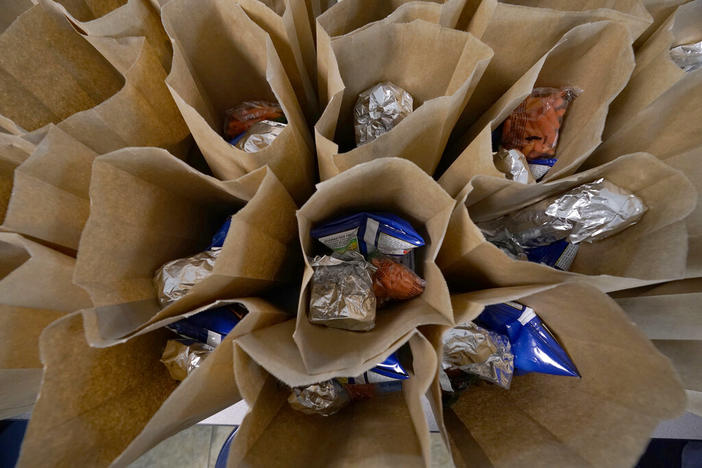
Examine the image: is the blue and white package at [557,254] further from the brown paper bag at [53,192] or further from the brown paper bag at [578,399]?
the brown paper bag at [53,192]

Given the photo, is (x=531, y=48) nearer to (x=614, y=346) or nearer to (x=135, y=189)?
(x=614, y=346)

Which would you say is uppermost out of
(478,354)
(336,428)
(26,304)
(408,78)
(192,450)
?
(408,78)

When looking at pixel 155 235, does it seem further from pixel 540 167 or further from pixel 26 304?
pixel 540 167

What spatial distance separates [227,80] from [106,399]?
1.49 ft

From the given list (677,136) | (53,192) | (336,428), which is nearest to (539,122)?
(677,136)

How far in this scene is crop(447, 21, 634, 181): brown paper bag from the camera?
49 cm

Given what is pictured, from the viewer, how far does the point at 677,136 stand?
1.71ft

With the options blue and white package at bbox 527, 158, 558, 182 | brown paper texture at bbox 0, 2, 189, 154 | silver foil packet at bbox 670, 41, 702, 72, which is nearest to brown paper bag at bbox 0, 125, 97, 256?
brown paper texture at bbox 0, 2, 189, 154

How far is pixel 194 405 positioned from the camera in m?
0.45

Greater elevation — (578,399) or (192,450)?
(578,399)

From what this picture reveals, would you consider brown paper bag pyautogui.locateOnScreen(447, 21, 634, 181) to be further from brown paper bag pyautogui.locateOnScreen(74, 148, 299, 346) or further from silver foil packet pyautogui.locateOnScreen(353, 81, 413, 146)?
brown paper bag pyautogui.locateOnScreen(74, 148, 299, 346)

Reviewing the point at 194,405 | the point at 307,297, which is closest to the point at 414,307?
the point at 307,297

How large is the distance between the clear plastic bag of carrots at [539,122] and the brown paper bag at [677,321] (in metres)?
0.23

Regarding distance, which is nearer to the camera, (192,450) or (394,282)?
(394,282)
